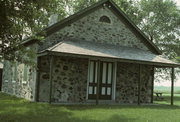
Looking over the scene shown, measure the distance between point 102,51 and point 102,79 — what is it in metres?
2.03

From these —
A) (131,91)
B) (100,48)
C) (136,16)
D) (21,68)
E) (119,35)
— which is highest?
(136,16)

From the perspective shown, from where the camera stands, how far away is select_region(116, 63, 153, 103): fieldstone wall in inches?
631

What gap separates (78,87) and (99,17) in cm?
471

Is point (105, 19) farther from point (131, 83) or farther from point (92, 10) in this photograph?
point (131, 83)

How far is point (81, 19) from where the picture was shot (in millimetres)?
15789

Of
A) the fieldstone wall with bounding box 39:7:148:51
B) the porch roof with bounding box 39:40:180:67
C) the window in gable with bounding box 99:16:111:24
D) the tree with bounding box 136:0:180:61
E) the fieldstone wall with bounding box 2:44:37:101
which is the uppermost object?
the tree with bounding box 136:0:180:61

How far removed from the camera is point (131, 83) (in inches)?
648

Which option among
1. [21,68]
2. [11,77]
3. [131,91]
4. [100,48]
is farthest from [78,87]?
[11,77]

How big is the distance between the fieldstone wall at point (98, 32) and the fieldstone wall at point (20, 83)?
1725 millimetres

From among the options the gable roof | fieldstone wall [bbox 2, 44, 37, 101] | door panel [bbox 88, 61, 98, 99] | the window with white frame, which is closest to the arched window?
the gable roof

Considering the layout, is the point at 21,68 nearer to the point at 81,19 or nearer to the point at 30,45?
the point at 30,45

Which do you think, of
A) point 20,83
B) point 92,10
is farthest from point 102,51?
point 20,83

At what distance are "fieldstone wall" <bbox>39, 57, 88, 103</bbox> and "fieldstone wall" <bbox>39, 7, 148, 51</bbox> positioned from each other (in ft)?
4.34

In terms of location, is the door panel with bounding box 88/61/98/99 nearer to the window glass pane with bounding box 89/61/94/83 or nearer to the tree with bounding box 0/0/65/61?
the window glass pane with bounding box 89/61/94/83
